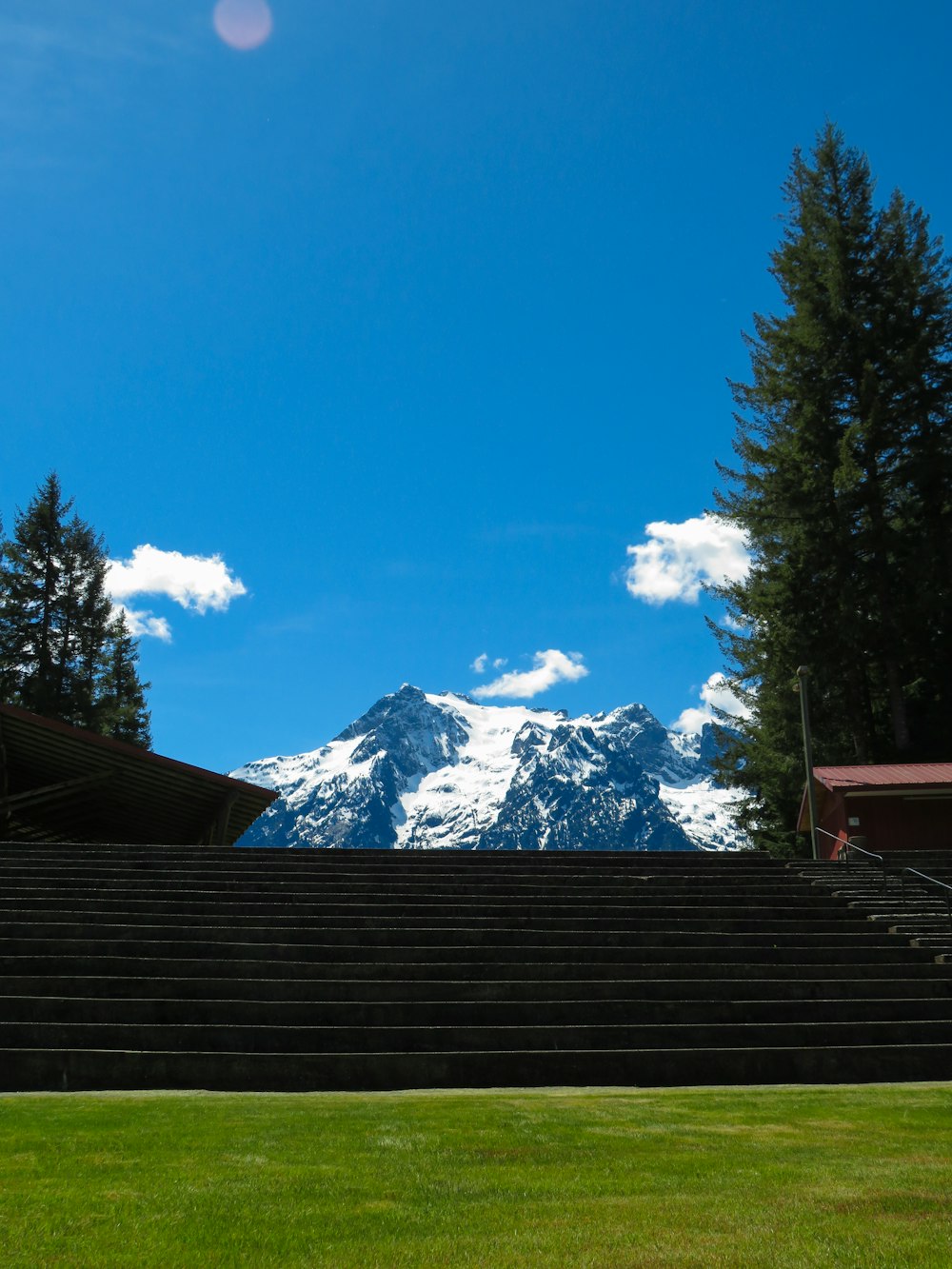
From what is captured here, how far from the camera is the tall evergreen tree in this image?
111ft

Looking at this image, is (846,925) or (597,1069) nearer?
(597,1069)

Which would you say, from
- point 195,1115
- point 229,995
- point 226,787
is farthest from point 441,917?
point 226,787

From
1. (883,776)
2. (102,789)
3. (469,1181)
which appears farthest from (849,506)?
(469,1181)

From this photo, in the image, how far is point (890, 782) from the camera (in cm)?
2386

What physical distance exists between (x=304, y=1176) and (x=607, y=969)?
757 cm

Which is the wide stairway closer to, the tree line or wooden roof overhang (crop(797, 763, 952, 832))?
wooden roof overhang (crop(797, 763, 952, 832))

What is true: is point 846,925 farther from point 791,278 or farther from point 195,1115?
point 791,278

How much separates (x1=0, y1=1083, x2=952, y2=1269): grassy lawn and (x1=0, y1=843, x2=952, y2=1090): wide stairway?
136 centimetres

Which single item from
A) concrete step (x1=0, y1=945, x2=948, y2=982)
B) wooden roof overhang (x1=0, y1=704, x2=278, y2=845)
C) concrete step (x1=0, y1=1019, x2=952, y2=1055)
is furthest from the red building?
wooden roof overhang (x1=0, y1=704, x2=278, y2=845)

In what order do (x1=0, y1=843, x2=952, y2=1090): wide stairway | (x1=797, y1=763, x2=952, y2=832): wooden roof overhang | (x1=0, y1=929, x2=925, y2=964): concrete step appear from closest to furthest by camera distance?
(x1=0, y1=843, x2=952, y2=1090): wide stairway
(x1=0, y1=929, x2=925, y2=964): concrete step
(x1=797, y1=763, x2=952, y2=832): wooden roof overhang

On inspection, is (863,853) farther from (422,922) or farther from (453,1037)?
(453,1037)

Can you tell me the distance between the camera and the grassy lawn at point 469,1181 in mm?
4625

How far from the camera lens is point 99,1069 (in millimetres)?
9680

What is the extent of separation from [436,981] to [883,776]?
15898mm
